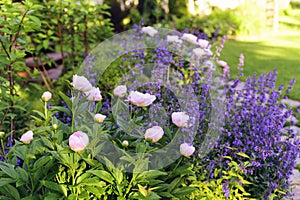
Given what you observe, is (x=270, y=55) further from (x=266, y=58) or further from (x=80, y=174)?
(x=80, y=174)

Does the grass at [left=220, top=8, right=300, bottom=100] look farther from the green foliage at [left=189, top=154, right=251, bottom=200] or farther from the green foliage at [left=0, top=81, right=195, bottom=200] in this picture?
the green foliage at [left=0, top=81, right=195, bottom=200]

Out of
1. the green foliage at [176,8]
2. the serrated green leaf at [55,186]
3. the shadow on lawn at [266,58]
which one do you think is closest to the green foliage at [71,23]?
the shadow on lawn at [266,58]

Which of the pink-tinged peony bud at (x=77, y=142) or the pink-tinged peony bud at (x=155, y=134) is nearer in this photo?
the pink-tinged peony bud at (x=77, y=142)

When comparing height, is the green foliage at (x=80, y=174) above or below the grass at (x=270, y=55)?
above

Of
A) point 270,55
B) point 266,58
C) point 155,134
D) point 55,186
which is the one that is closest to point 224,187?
point 155,134

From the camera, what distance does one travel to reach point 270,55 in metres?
7.52

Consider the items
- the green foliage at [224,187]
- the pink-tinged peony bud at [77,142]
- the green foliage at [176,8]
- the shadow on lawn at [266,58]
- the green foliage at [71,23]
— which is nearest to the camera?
the pink-tinged peony bud at [77,142]

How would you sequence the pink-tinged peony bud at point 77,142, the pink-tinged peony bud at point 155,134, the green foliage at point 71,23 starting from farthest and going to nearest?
the green foliage at point 71,23 → the pink-tinged peony bud at point 155,134 → the pink-tinged peony bud at point 77,142

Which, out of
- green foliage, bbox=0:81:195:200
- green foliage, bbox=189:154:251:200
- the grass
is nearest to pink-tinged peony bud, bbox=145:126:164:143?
green foliage, bbox=0:81:195:200

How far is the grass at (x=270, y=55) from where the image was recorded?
20.0 ft

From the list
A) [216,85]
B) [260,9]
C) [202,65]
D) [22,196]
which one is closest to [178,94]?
[216,85]

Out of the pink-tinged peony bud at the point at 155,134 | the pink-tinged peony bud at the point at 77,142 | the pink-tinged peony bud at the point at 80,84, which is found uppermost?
the pink-tinged peony bud at the point at 80,84

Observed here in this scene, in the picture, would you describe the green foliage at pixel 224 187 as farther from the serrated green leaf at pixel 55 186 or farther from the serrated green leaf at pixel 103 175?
the serrated green leaf at pixel 55 186

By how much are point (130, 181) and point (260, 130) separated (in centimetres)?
102
